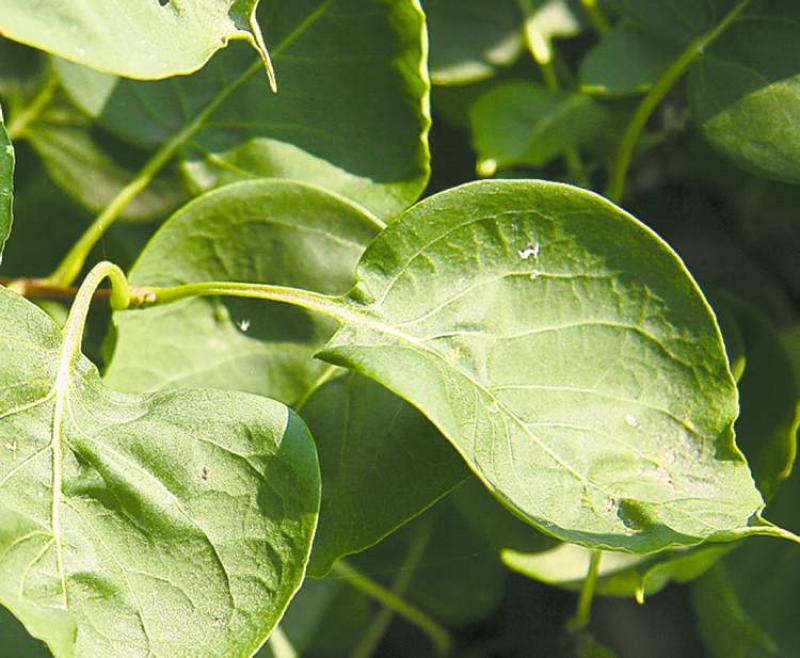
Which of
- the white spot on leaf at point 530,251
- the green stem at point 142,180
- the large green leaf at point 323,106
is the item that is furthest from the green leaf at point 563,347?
the green stem at point 142,180

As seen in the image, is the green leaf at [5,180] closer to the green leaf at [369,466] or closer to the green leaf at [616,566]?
the green leaf at [369,466]

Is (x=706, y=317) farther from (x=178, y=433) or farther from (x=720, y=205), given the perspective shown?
(x=720, y=205)

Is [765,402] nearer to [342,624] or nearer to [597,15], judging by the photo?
[597,15]

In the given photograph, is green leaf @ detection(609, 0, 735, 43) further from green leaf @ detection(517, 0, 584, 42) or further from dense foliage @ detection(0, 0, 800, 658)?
green leaf @ detection(517, 0, 584, 42)

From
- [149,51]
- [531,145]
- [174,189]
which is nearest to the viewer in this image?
[149,51]

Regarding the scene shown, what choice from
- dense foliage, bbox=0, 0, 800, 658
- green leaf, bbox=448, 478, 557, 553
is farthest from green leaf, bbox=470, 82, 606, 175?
green leaf, bbox=448, 478, 557, 553

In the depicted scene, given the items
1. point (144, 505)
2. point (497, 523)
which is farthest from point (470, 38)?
point (144, 505)

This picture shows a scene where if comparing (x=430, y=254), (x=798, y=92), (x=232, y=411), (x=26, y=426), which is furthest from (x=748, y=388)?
(x=26, y=426)
